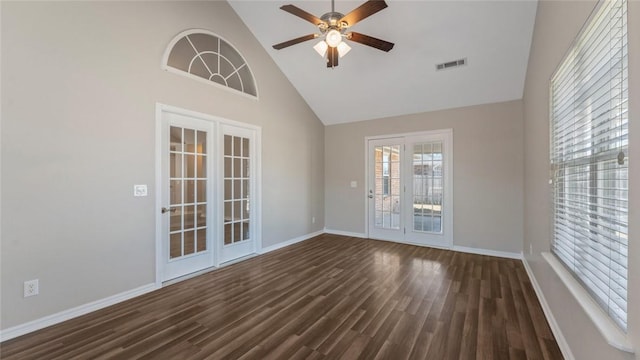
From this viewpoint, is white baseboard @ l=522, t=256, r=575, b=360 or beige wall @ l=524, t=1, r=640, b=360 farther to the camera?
white baseboard @ l=522, t=256, r=575, b=360

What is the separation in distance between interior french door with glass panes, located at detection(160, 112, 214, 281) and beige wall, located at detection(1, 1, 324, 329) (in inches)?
7.8

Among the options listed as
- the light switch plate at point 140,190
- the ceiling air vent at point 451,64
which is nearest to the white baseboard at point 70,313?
the light switch plate at point 140,190

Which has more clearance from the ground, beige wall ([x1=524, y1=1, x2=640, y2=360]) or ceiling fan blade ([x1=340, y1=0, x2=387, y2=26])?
ceiling fan blade ([x1=340, y1=0, x2=387, y2=26])

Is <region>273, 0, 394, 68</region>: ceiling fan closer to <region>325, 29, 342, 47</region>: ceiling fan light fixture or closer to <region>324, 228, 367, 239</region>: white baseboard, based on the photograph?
<region>325, 29, 342, 47</region>: ceiling fan light fixture

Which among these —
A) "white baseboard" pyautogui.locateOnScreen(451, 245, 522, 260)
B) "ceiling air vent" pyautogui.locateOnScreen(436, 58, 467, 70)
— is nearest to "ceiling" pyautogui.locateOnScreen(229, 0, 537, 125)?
"ceiling air vent" pyautogui.locateOnScreen(436, 58, 467, 70)

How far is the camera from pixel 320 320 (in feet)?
8.09

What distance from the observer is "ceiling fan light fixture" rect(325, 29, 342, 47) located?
2730 millimetres

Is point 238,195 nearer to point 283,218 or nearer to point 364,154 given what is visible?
point 283,218

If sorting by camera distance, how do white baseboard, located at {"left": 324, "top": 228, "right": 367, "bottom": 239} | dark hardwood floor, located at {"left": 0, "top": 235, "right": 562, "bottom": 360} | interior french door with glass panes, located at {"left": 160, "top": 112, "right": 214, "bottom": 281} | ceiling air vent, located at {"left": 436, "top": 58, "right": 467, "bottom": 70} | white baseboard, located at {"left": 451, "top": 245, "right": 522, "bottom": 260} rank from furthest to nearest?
white baseboard, located at {"left": 324, "top": 228, "right": 367, "bottom": 239} → white baseboard, located at {"left": 451, "top": 245, "right": 522, "bottom": 260} → ceiling air vent, located at {"left": 436, "top": 58, "right": 467, "bottom": 70} → interior french door with glass panes, located at {"left": 160, "top": 112, "right": 214, "bottom": 281} → dark hardwood floor, located at {"left": 0, "top": 235, "right": 562, "bottom": 360}

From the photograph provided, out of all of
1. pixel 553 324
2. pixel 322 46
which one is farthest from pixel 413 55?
pixel 553 324

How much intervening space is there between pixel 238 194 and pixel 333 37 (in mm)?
2754

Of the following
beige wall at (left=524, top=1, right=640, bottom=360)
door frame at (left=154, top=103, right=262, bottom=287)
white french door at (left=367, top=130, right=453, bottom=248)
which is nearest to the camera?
beige wall at (left=524, top=1, right=640, bottom=360)

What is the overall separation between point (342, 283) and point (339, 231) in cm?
279

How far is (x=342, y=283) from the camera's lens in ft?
10.9
